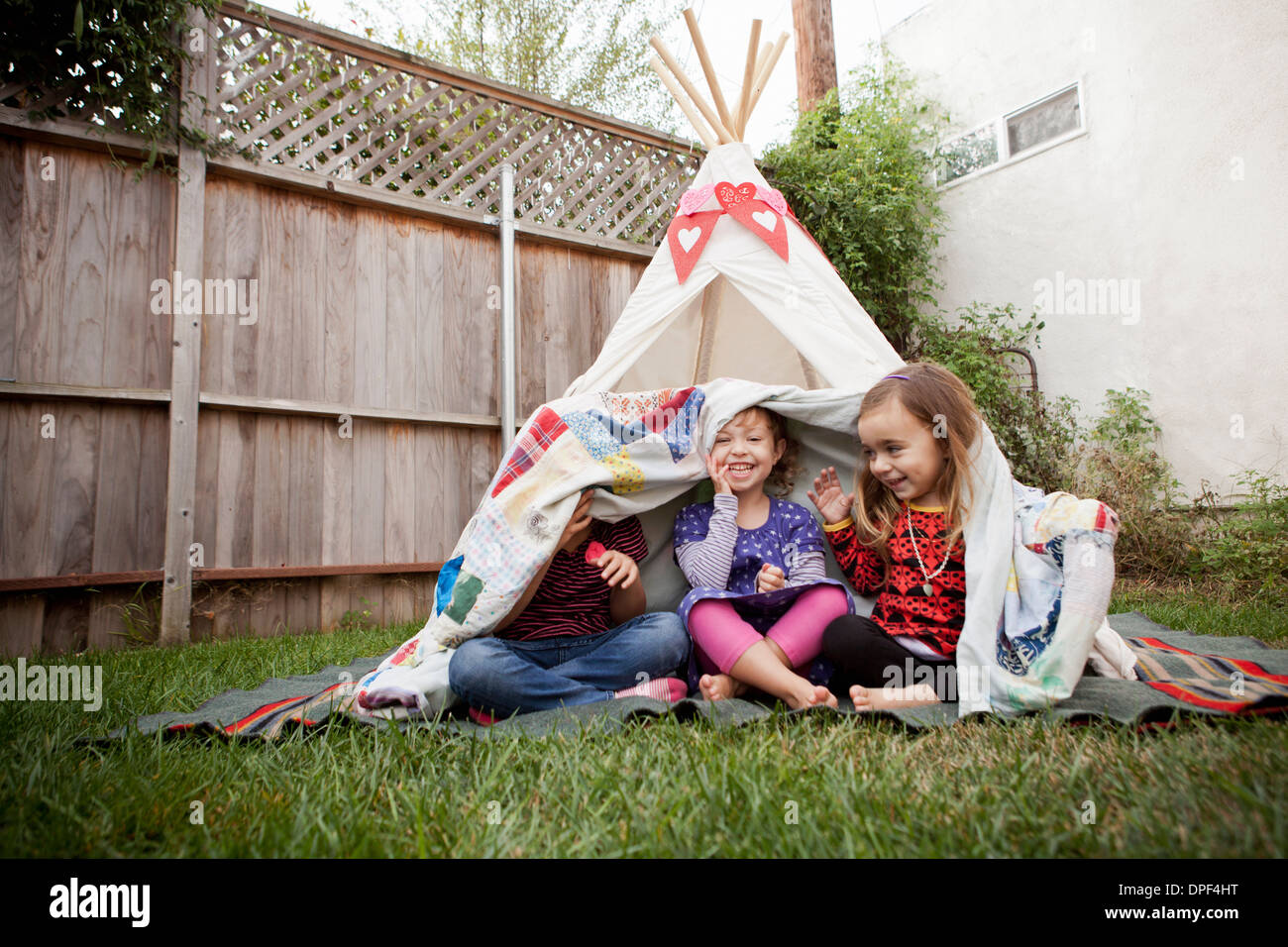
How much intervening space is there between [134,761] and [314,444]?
231 cm

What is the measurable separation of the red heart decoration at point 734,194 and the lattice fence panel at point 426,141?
1.49 metres

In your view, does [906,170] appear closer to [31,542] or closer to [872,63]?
[872,63]

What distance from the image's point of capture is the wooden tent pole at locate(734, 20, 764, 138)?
2.91 m

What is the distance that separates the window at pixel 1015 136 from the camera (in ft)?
15.7

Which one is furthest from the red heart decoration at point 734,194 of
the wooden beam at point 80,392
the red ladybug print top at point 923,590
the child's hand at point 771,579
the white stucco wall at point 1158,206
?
the white stucco wall at point 1158,206

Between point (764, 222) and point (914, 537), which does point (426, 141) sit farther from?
point (914, 537)

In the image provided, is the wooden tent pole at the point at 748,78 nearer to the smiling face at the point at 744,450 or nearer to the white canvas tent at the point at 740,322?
the white canvas tent at the point at 740,322

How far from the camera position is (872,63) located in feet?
19.2

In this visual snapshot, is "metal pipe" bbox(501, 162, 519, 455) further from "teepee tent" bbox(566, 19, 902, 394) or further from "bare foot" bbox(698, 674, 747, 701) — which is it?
"bare foot" bbox(698, 674, 747, 701)

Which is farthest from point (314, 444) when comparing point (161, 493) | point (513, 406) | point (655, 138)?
point (655, 138)

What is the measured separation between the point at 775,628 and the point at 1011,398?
3.72m

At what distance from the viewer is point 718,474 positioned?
209cm

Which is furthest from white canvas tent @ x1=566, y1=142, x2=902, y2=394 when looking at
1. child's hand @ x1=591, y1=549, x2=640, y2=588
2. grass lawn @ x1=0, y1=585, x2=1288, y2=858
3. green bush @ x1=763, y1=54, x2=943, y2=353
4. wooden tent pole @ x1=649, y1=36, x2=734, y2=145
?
green bush @ x1=763, y1=54, x2=943, y2=353

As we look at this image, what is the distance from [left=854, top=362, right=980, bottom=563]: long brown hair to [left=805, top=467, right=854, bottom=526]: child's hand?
0.10 metres
